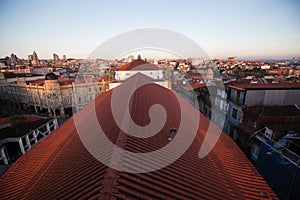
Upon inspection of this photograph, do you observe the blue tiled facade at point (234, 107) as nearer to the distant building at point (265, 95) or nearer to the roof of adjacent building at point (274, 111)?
the distant building at point (265, 95)

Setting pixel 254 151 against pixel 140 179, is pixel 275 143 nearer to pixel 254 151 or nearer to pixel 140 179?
pixel 254 151

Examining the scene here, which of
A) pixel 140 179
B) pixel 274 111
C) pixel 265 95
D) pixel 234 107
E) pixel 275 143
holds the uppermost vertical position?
pixel 140 179

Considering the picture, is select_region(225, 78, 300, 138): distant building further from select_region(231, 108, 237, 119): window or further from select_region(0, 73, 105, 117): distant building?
select_region(0, 73, 105, 117): distant building

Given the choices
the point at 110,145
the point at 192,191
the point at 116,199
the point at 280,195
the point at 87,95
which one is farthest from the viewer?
the point at 87,95

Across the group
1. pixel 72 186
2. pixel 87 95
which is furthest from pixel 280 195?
pixel 87 95

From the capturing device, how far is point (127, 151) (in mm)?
2760

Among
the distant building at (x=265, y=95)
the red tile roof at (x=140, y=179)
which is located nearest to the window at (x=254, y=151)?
the distant building at (x=265, y=95)

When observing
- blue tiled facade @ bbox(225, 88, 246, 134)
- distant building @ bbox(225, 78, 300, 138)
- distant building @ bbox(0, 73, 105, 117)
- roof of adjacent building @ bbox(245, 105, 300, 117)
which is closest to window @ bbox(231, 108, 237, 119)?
A: blue tiled facade @ bbox(225, 88, 246, 134)

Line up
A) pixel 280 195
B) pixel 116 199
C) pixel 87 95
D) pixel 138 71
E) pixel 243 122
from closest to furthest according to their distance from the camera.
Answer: pixel 116 199
pixel 280 195
pixel 243 122
pixel 138 71
pixel 87 95

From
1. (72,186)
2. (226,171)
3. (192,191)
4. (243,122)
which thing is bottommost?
(243,122)

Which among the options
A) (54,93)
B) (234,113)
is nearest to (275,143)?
(234,113)

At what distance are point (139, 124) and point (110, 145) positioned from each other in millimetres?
1191

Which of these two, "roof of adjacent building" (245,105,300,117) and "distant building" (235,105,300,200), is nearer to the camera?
"distant building" (235,105,300,200)

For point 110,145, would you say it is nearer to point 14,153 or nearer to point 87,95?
point 14,153
